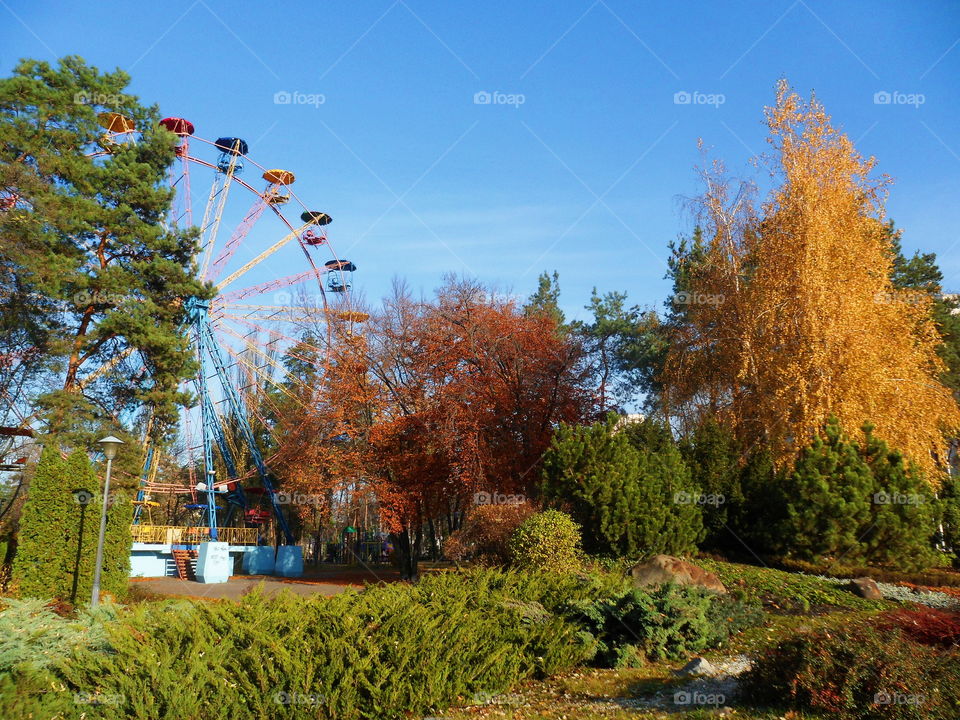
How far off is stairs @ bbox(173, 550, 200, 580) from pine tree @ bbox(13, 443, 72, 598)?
1216 centimetres

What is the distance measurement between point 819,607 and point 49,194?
19705mm

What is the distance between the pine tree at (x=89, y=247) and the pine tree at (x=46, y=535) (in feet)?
19.9

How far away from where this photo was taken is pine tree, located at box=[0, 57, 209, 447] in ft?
59.3

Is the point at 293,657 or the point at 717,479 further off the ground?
the point at 717,479

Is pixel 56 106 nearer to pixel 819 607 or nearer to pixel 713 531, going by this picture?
pixel 713 531

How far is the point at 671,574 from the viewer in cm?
1029

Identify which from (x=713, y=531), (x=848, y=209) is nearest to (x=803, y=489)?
(x=713, y=531)

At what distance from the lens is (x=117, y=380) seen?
22.5 m

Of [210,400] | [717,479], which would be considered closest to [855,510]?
[717,479]

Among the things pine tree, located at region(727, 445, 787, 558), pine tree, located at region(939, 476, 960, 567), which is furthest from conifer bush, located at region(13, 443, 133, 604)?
pine tree, located at region(939, 476, 960, 567)

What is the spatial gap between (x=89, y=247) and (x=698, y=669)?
21499 millimetres

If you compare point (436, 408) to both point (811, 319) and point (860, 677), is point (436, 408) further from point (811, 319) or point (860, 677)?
point (860, 677)

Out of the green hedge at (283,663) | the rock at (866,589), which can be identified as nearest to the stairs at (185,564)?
the green hedge at (283,663)

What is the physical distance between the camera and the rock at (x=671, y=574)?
10.2 metres
